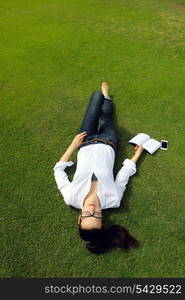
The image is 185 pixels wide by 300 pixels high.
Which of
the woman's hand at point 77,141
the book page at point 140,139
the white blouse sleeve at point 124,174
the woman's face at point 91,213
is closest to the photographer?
the woman's face at point 91,213

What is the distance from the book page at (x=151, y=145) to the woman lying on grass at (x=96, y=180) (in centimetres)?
17

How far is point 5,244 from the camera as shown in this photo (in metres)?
5.21

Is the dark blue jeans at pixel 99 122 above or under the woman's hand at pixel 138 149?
above

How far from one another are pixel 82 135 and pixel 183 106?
2.92 metres

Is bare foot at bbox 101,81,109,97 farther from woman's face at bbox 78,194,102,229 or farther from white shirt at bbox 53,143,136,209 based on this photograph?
woman's face at bbox 78,194,102,229

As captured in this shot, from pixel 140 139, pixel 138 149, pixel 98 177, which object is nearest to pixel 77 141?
pixel 98 177

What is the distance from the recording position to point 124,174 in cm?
578

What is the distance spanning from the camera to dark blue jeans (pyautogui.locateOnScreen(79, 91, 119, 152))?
19.8ft

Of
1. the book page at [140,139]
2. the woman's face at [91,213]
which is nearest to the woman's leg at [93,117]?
the book page at [140,139]

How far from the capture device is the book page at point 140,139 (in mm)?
6594

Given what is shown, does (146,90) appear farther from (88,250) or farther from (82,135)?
(88,250)

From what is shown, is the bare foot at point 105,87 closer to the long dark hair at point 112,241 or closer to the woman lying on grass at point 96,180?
the woman lying on grass at point 96,180

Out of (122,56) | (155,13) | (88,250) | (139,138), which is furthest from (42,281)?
(155,13)

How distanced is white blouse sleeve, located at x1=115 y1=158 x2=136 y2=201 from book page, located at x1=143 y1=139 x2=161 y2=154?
0.63 meters
